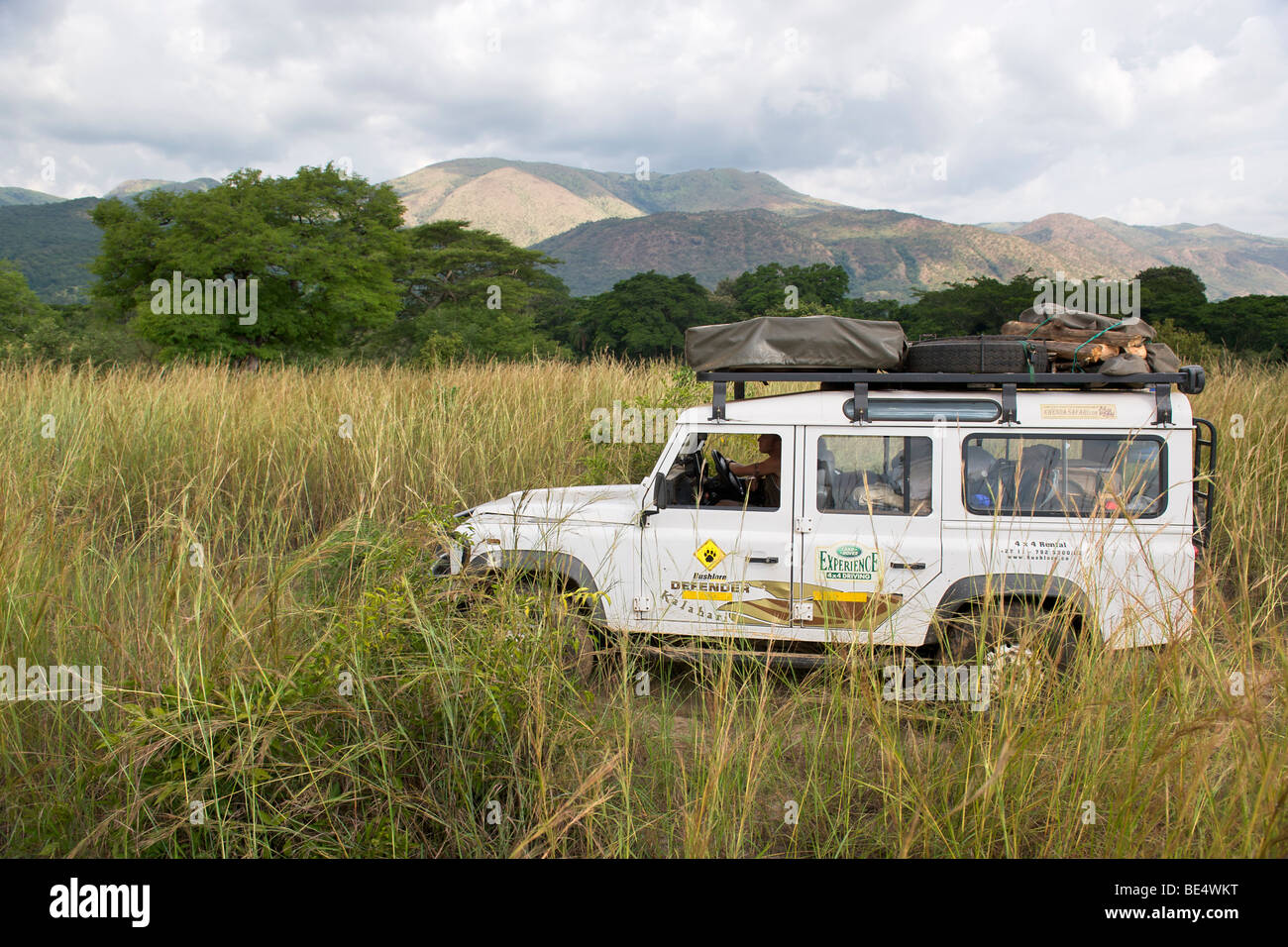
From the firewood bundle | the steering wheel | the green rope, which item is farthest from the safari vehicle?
the green rope

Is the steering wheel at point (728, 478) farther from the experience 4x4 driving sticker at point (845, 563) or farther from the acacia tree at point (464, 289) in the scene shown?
the acacia tree at point (464, 289)

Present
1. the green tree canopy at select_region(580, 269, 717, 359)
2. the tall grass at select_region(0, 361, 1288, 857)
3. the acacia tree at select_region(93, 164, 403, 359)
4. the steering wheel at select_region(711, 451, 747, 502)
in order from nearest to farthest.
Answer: the tall grass at select_region(0, 361, 1288, 857) → the steering wheel at select_region(711, 451, 747, 502) → the acacia tree at select_region(93, 164, 403, 359) → the green tree canopy at select_region(580, 269, 717, 359)

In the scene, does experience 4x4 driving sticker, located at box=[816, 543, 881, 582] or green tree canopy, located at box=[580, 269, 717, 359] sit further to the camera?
green tree canopy, located at box=[580, 269, 717, 359]

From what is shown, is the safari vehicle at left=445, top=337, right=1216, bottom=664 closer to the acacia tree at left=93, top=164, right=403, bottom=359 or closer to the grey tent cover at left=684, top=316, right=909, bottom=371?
the grey tent cover at left=684, top=316, right=909, bottom=371

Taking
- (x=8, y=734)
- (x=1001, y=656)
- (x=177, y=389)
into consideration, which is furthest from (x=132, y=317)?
(x=1001, y=656)

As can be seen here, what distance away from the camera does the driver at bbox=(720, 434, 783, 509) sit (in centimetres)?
446

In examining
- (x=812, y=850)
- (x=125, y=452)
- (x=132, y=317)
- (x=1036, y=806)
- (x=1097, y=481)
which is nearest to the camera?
(x=1036, y=806)

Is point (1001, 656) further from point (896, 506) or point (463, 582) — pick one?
point (463, 582)

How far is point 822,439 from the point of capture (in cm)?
428

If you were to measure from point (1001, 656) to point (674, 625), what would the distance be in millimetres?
1943

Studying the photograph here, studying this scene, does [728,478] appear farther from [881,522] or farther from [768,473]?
[881,522]

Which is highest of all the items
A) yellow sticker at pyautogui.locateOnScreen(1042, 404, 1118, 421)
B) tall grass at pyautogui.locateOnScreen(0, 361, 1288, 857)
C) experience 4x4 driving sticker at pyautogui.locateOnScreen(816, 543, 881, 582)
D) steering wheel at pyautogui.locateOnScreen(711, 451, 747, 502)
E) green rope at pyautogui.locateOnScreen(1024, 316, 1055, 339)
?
green rope at pyautogui.locateOnScreen(1024, 316, 1055, 339)

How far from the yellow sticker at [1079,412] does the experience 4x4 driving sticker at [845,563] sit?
3.74 ft

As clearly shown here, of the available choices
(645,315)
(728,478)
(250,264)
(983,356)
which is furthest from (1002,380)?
(645,315)
